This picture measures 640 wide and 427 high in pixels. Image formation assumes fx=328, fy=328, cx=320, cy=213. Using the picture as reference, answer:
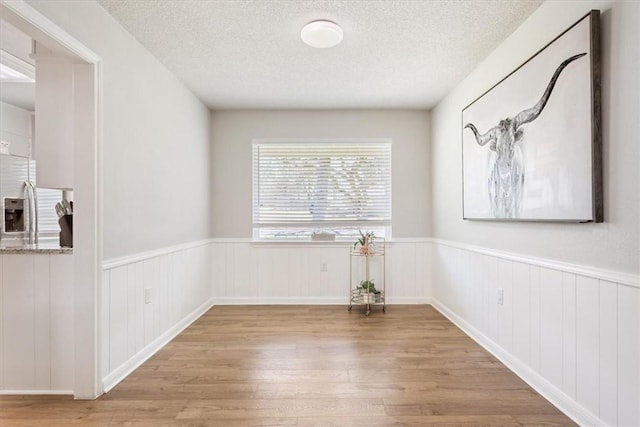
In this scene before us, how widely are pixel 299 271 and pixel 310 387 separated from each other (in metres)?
2.13

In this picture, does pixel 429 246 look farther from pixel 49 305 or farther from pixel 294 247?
pixel 49 305

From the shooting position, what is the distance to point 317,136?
167 inches

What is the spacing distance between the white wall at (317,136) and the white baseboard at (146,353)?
1.18 m

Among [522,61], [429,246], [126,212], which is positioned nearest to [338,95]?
[522,61]

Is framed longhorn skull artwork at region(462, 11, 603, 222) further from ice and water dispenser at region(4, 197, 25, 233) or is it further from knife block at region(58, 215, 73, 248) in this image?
ice and water dispenser at region(4, 197, 25, 233)

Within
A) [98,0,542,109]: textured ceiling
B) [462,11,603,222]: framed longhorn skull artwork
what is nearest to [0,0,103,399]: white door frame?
[98,0,542,109]: textured ceiling

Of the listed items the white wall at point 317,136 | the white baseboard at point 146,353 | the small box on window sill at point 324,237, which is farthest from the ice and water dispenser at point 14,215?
the small box on window sill at point 324,237

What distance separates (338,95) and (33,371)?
11.5ft

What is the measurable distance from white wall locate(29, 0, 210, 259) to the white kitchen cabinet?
22 centimetres

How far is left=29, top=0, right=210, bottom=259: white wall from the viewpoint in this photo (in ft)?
7.04

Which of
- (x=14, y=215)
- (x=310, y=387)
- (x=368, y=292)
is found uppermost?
(x=14, y=215)

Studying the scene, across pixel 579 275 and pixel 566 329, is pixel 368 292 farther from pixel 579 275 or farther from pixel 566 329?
pixel 579 275

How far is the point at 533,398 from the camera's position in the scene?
2.05 m

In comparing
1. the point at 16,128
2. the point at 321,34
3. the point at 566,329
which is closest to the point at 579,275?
the point at 566,329
